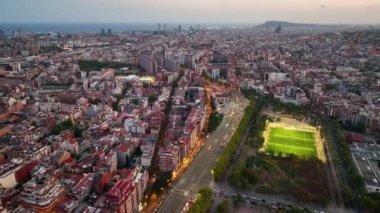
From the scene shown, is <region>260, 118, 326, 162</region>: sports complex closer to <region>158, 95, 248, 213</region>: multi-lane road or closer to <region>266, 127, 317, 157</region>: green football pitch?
<region>266, 127, 317, 157</region>: green football pitch

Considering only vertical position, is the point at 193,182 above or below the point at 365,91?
below

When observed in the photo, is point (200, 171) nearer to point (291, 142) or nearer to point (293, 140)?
point (291, 142)

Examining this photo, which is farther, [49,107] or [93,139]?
[49,107]

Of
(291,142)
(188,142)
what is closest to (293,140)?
(291,142)

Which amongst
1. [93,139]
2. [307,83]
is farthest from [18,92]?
[307,83]

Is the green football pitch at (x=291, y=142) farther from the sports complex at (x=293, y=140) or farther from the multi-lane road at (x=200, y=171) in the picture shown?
the multi-lane road at (x=200, y=171)

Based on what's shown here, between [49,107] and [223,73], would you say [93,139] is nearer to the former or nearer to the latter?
[49,107]
